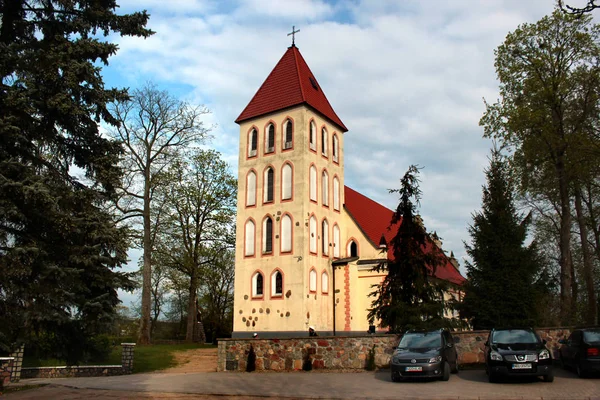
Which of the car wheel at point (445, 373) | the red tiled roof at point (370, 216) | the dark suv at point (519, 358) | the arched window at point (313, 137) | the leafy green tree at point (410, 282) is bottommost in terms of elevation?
the car wheel at point (445, 373)

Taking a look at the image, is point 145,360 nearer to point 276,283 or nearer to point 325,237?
point 276,283

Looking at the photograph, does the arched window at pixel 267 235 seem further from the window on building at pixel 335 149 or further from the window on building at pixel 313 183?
the window on building at pixel 335 149

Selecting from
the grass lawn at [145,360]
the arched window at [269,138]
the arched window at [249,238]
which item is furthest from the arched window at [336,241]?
the grass lawn at [145,360]

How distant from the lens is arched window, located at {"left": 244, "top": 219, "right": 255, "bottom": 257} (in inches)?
1269

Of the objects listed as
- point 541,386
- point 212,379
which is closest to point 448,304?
point 541,386

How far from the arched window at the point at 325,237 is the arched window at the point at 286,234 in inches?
97.0

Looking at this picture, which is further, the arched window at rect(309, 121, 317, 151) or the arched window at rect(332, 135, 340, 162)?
the arched window at rect(332, 135, 340, 162)

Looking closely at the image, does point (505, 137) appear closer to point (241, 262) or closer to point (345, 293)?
point (345, 293)

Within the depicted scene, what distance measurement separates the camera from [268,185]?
108 ft

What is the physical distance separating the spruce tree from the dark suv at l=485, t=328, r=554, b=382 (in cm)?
596

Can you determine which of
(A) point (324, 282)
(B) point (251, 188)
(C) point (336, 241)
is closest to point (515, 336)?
(A) point (324, 282)

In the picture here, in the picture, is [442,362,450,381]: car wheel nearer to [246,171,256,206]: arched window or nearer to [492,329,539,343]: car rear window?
[492,329,539,343]: car rear window

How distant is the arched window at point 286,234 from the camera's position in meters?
30.9

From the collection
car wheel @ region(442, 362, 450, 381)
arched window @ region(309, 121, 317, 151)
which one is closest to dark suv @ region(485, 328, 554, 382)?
car wheel @ region(442, 362, 450, 381)
